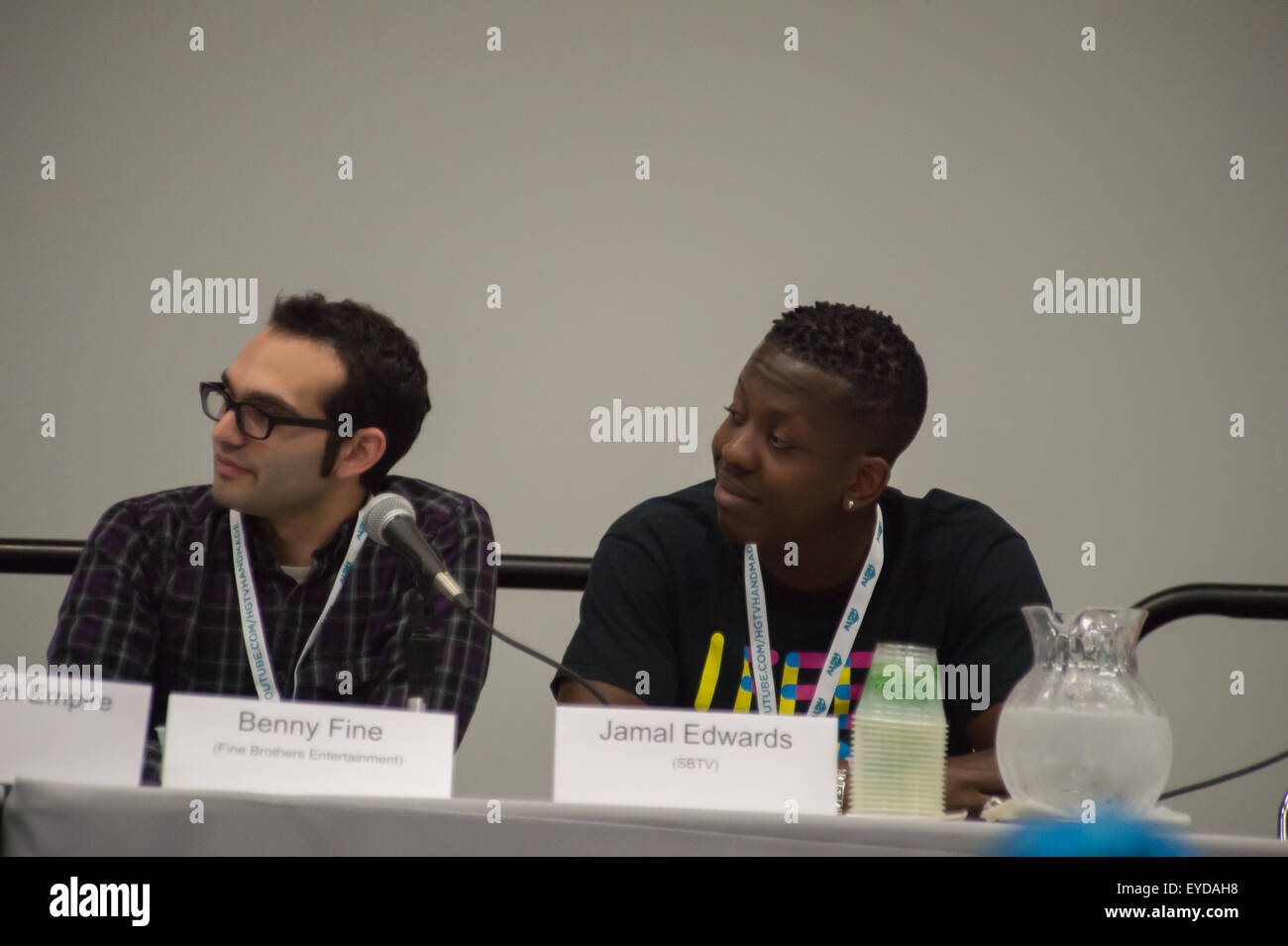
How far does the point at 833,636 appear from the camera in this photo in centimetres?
180

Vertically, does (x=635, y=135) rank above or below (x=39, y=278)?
above

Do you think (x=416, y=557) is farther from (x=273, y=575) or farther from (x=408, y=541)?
(x=273, y=575)

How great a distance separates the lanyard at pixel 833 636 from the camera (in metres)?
1.73

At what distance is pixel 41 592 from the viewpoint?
280 centimetres

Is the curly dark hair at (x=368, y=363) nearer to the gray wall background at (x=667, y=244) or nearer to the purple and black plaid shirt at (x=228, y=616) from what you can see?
the purple and black plaid shirt at (x=228, y=616)

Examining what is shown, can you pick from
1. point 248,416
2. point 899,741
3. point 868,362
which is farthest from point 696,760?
point 248,416

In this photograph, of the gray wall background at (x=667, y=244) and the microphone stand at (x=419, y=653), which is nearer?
the microphone stand at (x=419, y=653)

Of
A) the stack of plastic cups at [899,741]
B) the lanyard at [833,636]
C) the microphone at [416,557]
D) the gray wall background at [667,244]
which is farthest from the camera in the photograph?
the gray wall background at [667,244]

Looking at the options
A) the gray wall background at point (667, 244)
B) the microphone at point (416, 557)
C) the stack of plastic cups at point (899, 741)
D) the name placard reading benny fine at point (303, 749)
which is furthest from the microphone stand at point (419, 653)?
the gray wall background at point (667, 244)

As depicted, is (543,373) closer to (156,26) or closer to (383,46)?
(383,46)

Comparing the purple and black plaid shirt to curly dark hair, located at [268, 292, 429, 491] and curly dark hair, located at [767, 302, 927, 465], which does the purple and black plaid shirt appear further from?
curly dark hair, located at [767, 302, 927, 465]

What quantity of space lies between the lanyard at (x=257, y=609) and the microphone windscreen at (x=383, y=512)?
0.47 m

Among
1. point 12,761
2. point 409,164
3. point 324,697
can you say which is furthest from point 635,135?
point 12,761
